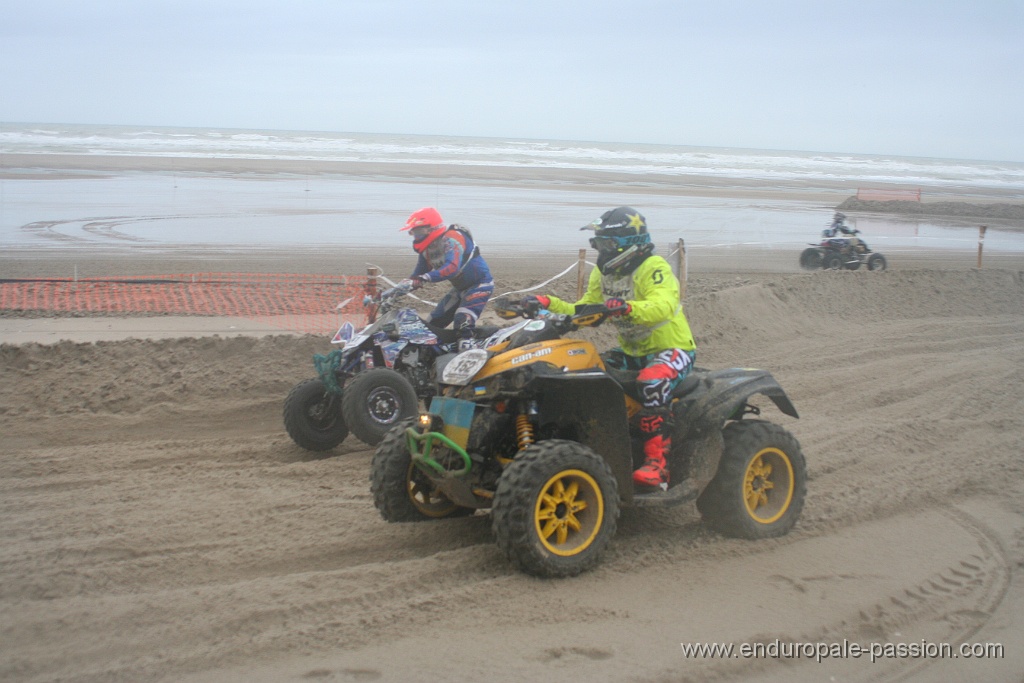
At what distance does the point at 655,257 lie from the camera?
552cm

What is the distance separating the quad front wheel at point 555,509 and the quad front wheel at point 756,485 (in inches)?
37.1

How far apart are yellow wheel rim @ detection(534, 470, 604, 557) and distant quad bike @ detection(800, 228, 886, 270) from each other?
16341 mm

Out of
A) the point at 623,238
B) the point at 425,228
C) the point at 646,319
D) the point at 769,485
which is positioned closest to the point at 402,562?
the point at 646,319

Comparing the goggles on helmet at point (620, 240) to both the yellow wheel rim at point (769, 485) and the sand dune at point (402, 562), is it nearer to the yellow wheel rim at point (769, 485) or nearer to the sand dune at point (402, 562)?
the yellow wheel rim at point (769, 485)

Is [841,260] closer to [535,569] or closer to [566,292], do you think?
[566,292]

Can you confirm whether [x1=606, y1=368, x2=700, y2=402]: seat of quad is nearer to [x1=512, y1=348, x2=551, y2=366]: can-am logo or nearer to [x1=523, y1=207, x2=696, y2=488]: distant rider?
[x1=523, y1=207, x2=696, y2=488]: distant rider

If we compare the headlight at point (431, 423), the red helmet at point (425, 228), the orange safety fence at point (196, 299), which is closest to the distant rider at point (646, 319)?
the headlight at point (431, 423)

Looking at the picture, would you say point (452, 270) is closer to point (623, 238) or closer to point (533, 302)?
point (533, 302)

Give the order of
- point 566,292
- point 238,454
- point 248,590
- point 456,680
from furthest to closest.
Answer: point 566,292 → point 238,454 → point 248,590 → point 456,680

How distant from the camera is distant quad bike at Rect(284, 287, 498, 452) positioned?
7.45 m

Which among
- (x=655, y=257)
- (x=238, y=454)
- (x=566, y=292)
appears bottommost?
(x=238, y=454)

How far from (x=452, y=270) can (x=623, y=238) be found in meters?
2.98

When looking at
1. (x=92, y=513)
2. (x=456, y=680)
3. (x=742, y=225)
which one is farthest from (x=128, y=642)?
(x=742, y=225)

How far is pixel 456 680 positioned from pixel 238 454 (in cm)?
435
